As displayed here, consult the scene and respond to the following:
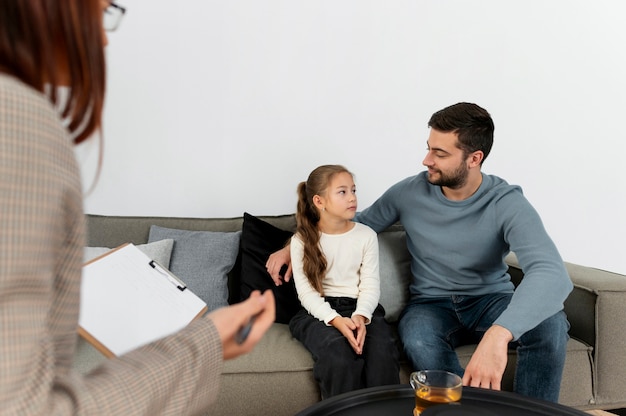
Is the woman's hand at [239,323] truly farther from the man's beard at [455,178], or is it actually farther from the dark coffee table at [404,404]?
the man's beard at [455,178]

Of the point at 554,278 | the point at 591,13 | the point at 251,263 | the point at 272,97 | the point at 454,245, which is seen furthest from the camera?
the point at 591,13

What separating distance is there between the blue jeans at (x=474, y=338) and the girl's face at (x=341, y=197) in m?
0.44

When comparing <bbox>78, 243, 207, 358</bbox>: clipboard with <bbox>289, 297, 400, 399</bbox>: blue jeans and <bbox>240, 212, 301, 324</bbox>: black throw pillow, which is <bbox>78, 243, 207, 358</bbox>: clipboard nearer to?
<bbox>289, 297, 400, 399</bbox>: blue jeans

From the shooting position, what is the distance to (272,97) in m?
2.92

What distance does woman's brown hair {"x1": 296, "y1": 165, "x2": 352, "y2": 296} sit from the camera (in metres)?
Result: 2.30

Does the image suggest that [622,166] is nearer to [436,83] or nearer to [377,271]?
[436,83]

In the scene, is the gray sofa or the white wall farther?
the white wall

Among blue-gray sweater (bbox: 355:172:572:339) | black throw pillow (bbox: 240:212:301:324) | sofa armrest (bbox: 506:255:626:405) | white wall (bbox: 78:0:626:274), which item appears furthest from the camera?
white wall (bbox: 78:0:626:274)

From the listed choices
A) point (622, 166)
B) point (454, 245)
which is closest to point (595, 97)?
point (622, 166)

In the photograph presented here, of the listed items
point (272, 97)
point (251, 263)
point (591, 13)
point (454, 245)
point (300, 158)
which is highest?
point (591, 13)

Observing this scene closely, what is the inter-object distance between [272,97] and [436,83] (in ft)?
2.65

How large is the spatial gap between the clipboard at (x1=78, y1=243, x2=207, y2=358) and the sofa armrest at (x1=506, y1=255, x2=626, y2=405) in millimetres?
1380

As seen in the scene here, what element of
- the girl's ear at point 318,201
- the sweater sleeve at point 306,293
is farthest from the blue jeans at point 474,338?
the girl's ear at point 318,201

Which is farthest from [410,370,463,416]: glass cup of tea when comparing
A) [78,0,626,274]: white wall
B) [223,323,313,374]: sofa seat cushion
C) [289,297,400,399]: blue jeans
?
[78,0,626,274]: white wall
